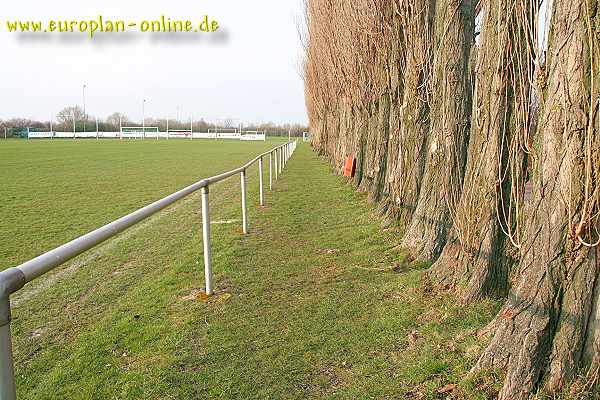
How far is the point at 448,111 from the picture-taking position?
5.87 meters

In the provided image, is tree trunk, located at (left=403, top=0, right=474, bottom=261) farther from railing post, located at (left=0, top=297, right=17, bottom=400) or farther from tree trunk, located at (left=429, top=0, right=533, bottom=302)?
railing post, located at (left=0, top=297, right=17, bottom=400)

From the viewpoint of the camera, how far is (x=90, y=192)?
16.3m

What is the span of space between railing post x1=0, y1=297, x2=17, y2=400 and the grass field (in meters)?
1.91

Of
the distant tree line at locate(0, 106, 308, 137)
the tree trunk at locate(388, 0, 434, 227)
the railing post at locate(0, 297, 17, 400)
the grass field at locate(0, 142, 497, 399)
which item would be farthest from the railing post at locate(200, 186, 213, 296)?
the distant tree line at locate(0, 106, 308, 137)

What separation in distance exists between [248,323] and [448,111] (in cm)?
309

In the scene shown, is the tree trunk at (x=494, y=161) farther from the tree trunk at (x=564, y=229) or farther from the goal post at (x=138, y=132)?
the goal post at (x=138, y=132)

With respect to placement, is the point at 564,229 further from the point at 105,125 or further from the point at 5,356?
the point at 105,125

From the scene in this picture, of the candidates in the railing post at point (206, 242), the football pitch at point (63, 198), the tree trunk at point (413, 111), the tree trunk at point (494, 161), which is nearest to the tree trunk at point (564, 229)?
the tree trunk at point (494, 161)

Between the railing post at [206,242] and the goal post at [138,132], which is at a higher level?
the goal post at [138,132]

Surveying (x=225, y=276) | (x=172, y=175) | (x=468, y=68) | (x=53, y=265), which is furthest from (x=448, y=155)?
(x=172, y=175)

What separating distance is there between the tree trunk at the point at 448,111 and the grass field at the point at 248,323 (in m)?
0.64

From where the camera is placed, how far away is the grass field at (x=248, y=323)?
11.9 ft

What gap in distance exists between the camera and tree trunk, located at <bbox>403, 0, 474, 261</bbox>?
5.73 m

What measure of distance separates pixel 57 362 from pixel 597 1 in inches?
167
